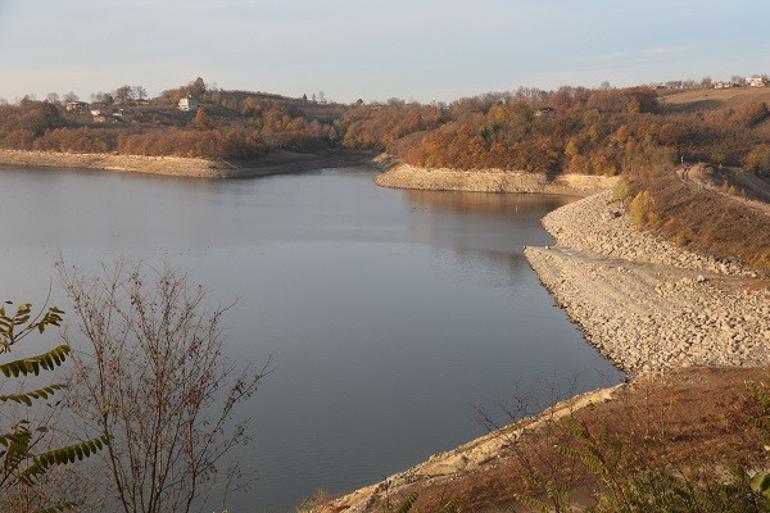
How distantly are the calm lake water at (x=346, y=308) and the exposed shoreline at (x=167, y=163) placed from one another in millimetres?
12696

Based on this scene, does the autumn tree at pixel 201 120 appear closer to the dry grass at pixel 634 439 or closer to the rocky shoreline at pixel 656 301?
the rocky shoreline at pixel 656 301

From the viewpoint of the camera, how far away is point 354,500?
641cm

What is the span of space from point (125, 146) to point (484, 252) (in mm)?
32944

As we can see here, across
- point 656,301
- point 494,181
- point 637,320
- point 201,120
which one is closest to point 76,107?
point 201,120

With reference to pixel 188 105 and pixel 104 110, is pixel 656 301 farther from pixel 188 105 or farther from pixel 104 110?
pixel 188 105

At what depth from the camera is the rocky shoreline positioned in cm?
1111

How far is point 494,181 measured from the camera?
3791 centimetres

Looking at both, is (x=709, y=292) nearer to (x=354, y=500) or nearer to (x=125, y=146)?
(x=354, y=500)

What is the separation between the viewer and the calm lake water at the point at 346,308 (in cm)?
838

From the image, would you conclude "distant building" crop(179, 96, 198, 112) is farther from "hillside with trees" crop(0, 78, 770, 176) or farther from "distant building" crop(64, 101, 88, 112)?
"distant building" crop(64, 101, 88, 112)

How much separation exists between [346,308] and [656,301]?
5.90 metres

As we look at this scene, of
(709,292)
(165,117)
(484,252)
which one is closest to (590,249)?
(484,252)

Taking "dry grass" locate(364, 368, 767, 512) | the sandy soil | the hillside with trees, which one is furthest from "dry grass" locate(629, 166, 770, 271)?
the hillside with trees

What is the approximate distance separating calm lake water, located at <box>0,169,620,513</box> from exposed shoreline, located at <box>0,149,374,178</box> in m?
12.7
